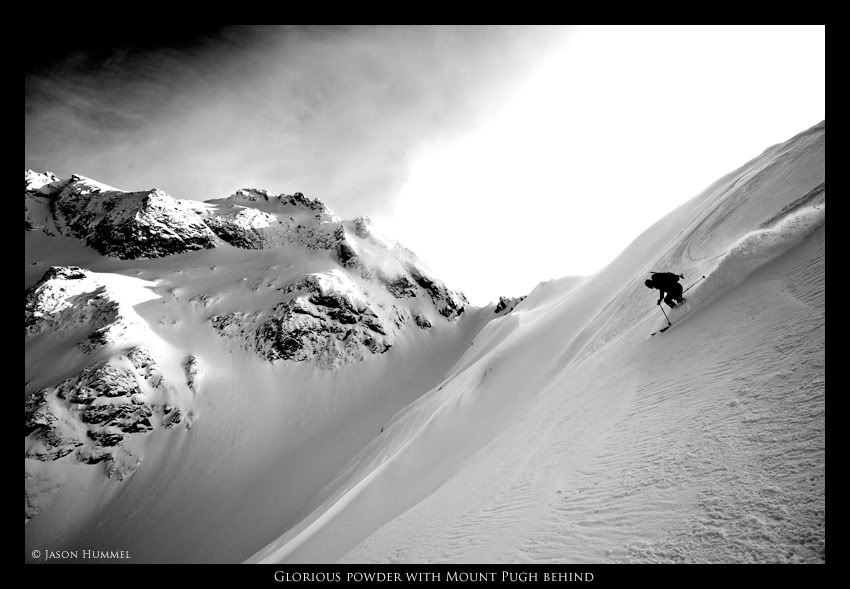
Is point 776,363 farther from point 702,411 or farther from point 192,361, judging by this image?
point 192,361

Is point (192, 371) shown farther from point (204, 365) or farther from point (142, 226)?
point (142, 226)

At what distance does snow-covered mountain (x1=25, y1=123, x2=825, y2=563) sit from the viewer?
374 centimetres

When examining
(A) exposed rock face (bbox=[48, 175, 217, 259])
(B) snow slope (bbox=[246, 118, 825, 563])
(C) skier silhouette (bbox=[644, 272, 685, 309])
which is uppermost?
(A) exposed rock face (bbox=[48, 175, 217, 259])

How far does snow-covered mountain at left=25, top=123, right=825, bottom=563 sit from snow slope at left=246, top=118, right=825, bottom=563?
32mm

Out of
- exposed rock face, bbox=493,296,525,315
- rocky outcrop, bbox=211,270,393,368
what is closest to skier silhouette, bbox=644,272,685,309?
rocky outcrop, bbox=211,270,393,368

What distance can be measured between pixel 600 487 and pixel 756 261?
17.6 feet

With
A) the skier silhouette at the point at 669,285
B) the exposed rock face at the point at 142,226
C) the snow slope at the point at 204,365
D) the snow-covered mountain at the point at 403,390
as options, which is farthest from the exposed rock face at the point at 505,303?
the skier silhouette at the point at 669,285

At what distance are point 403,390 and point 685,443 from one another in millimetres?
70632

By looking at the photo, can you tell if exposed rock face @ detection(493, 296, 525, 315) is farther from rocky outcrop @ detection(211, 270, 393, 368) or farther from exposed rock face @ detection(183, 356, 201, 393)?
exposed rock face @ detection(183, 356, 201, 393)

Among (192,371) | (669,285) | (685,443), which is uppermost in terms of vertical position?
(192,371)

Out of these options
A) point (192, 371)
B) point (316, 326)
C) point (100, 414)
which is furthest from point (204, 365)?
point (316, 326)

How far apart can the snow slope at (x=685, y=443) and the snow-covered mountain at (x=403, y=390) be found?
0.10 feet

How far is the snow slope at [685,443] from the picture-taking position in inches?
121

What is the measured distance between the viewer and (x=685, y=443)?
159 inches
